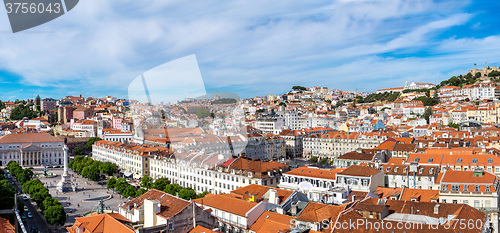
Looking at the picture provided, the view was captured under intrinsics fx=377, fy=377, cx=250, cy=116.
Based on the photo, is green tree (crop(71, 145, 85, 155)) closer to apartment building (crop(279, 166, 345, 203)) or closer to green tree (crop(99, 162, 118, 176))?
green tree (crop(99, 162, 118, 176))

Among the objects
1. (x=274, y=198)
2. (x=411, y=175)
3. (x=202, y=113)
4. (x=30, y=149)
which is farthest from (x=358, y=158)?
(x=202, y=113)

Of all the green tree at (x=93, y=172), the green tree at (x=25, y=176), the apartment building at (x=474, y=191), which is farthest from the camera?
the green tree at (x=93, y=172)

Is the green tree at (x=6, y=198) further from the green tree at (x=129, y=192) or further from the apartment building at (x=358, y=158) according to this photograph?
the apartment building at (x=358, y=158)

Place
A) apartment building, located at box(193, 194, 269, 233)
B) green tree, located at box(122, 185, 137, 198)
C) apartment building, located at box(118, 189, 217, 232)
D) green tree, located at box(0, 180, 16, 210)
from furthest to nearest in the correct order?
green tree, located at box(122, 185, 137, 198) < green tree, located at box(0, 180, 16, 210) < apartment building, located at box(193, 194, 269, 233) < apartment building, located at box(118, 189, 217, 232)

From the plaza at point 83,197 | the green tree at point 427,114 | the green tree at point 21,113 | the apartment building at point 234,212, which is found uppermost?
the green tree at point 21,113

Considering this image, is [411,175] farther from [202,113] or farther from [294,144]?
[202,113]

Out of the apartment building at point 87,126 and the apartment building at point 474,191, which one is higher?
the apartment building at point 87,126

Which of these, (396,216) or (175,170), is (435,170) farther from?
(175,170)

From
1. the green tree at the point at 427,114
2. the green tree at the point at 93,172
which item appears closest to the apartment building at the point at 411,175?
the green tree at the point at 93,172

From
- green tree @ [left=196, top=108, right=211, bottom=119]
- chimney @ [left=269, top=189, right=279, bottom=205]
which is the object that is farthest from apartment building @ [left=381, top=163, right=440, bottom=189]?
green tree @ [left=196, top=108, right=211, bottom=119]

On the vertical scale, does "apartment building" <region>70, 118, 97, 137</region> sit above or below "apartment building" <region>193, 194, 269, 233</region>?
above

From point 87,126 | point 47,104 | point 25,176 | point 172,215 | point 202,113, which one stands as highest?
point 47,104
